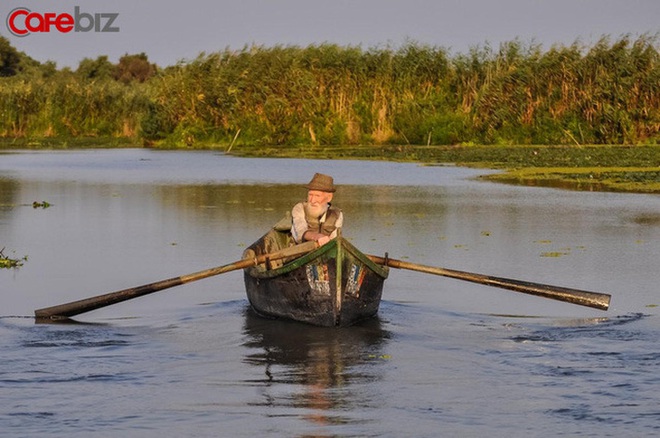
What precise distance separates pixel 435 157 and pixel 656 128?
7.66 meters

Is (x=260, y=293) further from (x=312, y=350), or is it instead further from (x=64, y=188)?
(x=64, y=188)

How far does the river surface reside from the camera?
9.22 meters

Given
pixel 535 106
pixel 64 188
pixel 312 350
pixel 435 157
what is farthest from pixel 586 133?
pixel 312 350

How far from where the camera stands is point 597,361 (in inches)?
433

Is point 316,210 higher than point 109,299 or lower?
higher

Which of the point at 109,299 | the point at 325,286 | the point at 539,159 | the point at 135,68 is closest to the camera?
the point at 325,286

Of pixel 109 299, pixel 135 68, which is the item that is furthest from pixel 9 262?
pixel 135 68

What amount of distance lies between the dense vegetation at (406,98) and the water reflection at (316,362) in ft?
107

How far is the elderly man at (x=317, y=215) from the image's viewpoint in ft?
43.0

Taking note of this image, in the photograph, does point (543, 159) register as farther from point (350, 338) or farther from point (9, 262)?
point (350, 338)

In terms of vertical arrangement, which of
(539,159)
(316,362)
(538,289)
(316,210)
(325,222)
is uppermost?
(539,159)

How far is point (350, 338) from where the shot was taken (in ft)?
39.9

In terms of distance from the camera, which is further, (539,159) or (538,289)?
(539,159)

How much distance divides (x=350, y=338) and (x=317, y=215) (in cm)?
157
